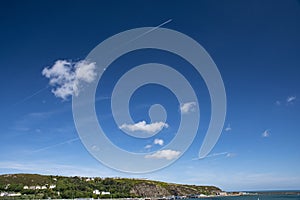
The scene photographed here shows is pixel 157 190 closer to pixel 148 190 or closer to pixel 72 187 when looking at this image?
pixel 148 190

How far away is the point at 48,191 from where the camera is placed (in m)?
105

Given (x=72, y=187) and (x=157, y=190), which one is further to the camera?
(x=157, y=190)

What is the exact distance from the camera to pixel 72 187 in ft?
378

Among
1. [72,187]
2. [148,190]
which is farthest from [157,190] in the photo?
[72,187]

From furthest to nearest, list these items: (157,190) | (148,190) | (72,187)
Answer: (157,190), (148,190), (72,187)

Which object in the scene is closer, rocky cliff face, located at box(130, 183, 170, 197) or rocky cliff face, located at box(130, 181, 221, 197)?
rocky cliff face, located at box(130, 183, 170, 197)

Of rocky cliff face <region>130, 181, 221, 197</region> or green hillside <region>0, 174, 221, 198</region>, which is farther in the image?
rocky cliff face <region>130, 181, 221, 197</region>

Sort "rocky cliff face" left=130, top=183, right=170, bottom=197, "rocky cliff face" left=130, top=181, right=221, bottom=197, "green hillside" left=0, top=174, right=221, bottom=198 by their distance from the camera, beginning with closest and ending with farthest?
"green hillside" left=0, top=174, right=221, bottom=198 < "rocky cliff face" left=130, top=183, right=170, bottom=197 < "rocky cliff face" left=130, top=181, right=221, bottom=197

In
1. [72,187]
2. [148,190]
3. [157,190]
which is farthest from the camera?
[157,190]

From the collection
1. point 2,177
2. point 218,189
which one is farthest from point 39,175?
point 218,189

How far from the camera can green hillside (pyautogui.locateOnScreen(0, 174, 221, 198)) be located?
10338 cm

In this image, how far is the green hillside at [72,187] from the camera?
339 ft

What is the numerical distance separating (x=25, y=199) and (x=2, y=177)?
122ft

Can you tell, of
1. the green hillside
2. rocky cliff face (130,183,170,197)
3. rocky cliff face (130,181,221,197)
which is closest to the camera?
the green hillside
